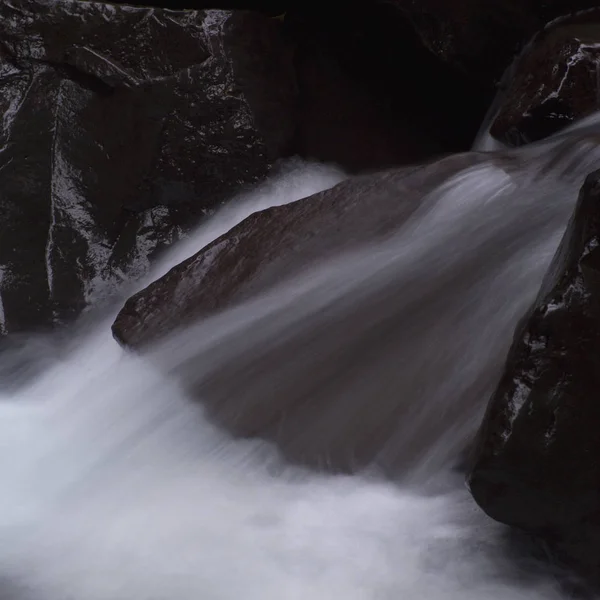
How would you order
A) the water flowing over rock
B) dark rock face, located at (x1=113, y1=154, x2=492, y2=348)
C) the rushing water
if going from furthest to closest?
dark rock face, located at (x1=113, y1=154, x2=492, y2=348) → the water flowing over rock → the rushing water

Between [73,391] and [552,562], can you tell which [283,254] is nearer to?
[73,391]

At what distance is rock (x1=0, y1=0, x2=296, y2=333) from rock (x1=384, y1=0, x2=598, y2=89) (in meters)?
0.64

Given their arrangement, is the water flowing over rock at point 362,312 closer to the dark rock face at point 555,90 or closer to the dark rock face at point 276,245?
the dark rock face at point 276,245

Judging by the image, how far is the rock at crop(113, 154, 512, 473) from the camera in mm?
1948

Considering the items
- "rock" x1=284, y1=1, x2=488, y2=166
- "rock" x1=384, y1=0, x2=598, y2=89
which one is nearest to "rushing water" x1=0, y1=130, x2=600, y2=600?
"rock" x1=384, y1=0, x2=598, y2=89

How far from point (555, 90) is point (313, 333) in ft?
3.75

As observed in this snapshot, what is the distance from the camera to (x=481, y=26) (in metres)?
3.29

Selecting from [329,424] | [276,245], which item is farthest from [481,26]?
[329,424]

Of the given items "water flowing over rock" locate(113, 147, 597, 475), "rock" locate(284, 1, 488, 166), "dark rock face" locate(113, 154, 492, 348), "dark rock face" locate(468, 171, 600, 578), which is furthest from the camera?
"rock" locate(284, 1, 488, 166)

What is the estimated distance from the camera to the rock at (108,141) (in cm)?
318

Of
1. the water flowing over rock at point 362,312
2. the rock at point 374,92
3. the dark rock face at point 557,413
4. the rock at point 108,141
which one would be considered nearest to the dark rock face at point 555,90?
the water flowing over rock at point 362,312

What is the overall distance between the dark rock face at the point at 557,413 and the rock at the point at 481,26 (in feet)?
6.18

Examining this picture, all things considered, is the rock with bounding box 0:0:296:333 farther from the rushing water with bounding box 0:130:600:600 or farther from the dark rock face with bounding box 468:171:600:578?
the dark rock face with bounding box 468:171:600:578

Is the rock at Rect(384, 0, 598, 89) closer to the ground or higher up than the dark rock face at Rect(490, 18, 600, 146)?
higher up
